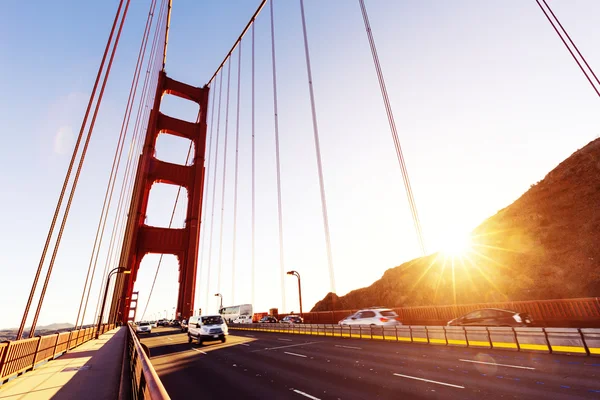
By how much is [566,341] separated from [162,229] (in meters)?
36.7

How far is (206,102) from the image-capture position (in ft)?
158

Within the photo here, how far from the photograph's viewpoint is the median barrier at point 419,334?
46.4 feet

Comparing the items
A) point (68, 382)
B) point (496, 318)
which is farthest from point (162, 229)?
point (496, 318)

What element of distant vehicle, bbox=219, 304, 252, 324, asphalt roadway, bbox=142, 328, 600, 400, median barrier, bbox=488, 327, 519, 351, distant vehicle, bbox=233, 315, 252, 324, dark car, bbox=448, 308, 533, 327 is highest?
distant vehicle, bbox=219, 304, 252, 324

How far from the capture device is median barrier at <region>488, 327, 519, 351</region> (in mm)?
11055

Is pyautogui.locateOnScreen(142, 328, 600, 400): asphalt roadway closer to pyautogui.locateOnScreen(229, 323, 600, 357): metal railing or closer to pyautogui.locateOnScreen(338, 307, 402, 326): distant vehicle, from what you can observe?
pyautogui.locateOnScreen(229, 323, 600, 357): metal railing

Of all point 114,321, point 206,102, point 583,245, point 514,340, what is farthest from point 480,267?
point 114,321

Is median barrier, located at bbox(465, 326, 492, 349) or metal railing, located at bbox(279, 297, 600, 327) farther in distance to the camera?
metal railing, located at bbox(279, 297, 600, 327)

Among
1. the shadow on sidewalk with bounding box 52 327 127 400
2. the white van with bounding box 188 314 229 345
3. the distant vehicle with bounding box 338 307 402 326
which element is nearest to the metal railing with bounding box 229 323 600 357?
the distant vehicle with bounding box 338 307 402 326

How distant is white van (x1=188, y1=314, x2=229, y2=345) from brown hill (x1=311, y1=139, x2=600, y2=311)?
87.2 ft

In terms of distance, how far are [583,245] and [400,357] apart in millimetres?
27880

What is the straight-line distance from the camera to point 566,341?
31.7 ft

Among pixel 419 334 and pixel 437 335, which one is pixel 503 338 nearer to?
pixel 437 335

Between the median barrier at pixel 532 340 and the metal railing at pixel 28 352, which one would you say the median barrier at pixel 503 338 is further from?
the metal railing at pixel 28 352
